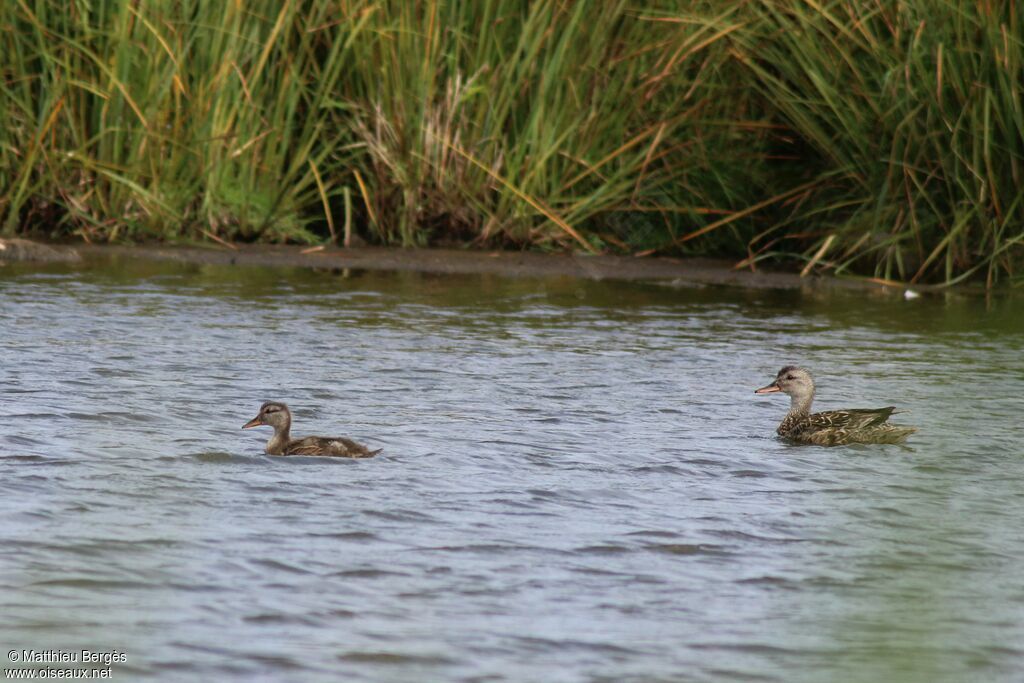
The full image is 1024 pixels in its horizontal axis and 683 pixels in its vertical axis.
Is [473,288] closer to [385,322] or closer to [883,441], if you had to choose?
[385,322]

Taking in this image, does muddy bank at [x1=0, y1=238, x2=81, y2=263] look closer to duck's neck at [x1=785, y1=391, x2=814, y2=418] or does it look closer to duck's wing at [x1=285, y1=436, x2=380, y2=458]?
duck's wing at [x1=285, y1=436, x2=380, y2=458]

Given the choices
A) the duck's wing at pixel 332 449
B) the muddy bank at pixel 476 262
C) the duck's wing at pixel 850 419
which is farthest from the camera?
the muddy bank at pixel 476 262

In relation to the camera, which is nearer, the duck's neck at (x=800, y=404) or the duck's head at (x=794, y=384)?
the duck's neck at (x=800, y=404)

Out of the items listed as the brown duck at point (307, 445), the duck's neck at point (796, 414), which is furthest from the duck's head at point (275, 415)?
the duck's neck at point (796, 414)

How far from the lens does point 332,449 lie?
757 cm

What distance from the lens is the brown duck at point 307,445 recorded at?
7574 millimetres

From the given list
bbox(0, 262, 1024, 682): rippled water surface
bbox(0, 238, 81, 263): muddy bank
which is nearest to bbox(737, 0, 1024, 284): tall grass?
bbox(0, 262, 1024, 682): rippled water surface

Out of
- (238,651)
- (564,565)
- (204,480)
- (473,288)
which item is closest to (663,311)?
(473,288)

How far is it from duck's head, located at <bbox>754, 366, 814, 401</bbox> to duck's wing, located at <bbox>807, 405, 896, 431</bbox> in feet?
1.64

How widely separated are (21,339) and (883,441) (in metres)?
4.81

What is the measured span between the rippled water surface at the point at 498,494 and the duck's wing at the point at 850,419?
0.14m

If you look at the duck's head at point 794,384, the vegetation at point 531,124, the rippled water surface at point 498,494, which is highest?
the vegetation at point 531,124

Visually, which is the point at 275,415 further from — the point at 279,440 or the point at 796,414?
the point at 796,414

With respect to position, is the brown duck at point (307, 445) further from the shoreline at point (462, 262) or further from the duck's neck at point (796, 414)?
the shoreline at point (462, 262)
